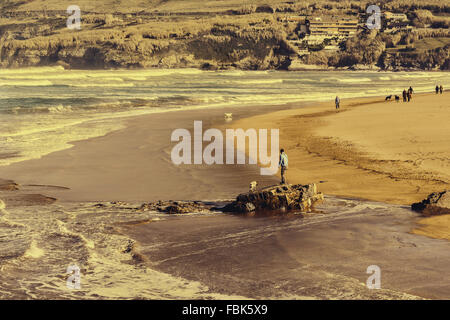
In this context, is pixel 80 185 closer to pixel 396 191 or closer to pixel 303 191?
pixel 303 191

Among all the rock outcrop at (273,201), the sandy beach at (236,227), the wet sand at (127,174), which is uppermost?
the rock outcrop at (273,201)

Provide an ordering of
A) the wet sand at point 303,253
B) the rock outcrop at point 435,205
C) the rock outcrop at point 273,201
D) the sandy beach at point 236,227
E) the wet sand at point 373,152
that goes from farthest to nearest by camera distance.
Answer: the wet sand at point 373,152, the rock outcrop at point 273,201, the rock outcrop at point 435,205, the sandy beach at point 236,227, the wet sand at point 303,253

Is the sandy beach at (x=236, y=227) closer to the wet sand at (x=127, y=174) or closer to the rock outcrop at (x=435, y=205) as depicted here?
the wet sand at (x=127, y=174)

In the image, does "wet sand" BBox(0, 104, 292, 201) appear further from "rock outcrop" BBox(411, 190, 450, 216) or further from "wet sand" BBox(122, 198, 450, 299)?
"rock outcrop" BBox(411, 190, 450, 216)

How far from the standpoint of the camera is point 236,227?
12.8 meters

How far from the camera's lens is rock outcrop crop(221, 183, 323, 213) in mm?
14086

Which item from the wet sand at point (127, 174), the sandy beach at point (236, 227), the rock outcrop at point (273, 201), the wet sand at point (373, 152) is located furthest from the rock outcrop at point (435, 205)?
the wet sand at point (127, 174)

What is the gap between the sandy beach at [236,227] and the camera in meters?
9.53

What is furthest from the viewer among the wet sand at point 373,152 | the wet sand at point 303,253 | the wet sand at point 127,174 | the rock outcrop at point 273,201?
the wet sand at point 373,152

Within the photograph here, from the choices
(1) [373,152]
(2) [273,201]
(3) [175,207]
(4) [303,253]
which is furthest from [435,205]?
(1) [373,152]

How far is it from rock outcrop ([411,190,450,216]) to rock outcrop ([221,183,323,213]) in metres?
2.36

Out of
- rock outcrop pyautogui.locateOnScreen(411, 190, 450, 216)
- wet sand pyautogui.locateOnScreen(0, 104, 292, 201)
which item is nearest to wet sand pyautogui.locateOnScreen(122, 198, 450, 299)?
rock outcrop pyautogui.locateOnScreen(411, 190, 450, 216)

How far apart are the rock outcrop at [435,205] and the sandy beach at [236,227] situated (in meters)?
0.28

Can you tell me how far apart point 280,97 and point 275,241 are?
159ft
